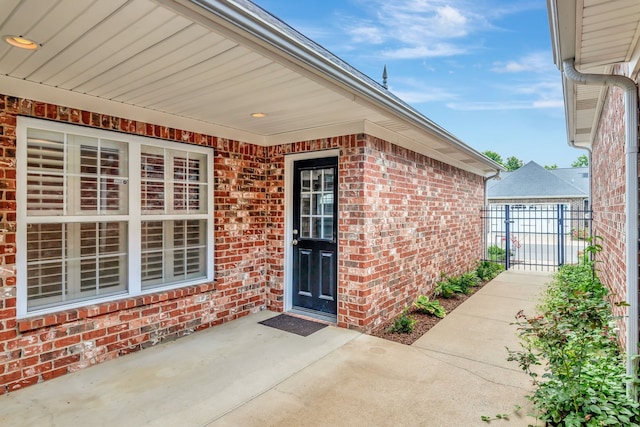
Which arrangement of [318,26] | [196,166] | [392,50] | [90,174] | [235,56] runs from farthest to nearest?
[392,50], [318,26], [196,166], [90,174], [235,56]

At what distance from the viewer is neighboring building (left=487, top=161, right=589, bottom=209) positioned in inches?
813

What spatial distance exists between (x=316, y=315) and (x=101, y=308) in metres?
2.58

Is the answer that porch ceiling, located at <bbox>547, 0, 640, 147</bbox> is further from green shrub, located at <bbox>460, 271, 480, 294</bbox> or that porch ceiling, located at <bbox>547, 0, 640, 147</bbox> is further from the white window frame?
green shrub, located at <bbox>460, 271, 480, 294</bbox>

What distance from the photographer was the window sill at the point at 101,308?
302 centimetres

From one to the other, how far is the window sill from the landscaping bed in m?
2.37

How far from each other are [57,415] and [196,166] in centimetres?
283

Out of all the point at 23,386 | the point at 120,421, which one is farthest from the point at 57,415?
the point at 23,386

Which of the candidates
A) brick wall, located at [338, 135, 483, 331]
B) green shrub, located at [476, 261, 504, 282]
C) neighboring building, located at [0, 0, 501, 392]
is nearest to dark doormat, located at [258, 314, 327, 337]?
neighboring building, located at [0, 0, 501, 392]

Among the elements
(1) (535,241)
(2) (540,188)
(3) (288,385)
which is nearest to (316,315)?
(3) (288,385)

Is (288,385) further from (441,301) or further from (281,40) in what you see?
(441,301)

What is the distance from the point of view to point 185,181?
169 inches

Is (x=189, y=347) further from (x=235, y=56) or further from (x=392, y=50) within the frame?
(x=392, y=50)

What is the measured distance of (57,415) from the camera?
258 centimetres

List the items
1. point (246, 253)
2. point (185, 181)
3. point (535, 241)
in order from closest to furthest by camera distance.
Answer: point (185, 181), point (246, 253), point (535, 241)
